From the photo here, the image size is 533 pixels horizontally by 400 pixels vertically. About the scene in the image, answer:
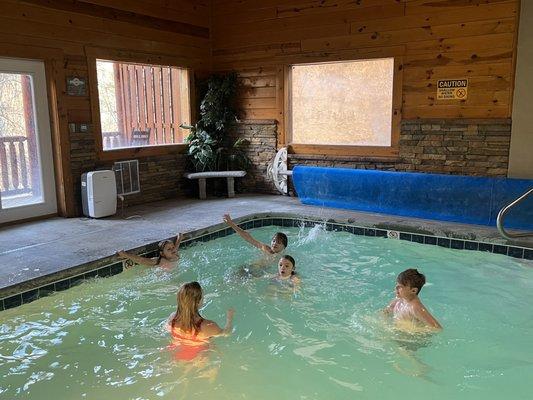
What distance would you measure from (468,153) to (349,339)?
4.02 m

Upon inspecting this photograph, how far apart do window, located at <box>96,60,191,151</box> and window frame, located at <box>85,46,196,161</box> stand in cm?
16

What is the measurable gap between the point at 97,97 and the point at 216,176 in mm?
2191

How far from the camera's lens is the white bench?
7910 millimetres

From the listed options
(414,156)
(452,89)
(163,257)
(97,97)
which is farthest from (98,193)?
(452,89)

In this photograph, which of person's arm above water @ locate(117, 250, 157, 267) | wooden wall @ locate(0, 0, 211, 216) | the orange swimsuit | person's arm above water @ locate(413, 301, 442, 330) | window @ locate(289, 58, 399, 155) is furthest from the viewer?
window @ locate(289, 58, 399, 155)

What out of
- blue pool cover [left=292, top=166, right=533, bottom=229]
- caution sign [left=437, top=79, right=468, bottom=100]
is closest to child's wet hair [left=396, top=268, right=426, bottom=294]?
blue pool cover [left=292, top=166, right=533, bottom=229]

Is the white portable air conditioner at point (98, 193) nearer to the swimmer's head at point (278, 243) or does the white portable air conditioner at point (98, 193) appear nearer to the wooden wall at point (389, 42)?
the swimmer's head at point (278, 243)

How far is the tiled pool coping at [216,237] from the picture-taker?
4.03 metres

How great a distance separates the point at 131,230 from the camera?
5777 millimetres

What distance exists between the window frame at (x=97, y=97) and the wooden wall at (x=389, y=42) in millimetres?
955

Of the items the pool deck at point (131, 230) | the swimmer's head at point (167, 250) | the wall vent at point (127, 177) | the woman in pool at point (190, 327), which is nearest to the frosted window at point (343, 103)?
the pool deck at point (131, 230)

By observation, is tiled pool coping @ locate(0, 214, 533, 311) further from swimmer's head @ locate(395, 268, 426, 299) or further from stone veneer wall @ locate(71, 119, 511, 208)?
swimmer's head @ locate(395, 268, 426, 299)

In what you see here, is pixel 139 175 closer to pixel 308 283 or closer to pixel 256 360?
pixel 308 283

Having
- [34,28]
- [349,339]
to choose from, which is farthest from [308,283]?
[34,28]
